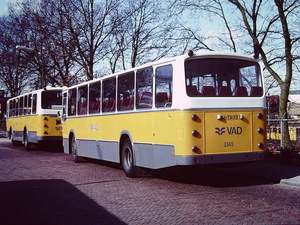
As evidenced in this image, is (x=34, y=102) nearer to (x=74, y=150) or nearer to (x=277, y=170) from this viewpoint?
(x=74, y=150)

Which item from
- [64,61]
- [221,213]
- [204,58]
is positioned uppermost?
[64,61]

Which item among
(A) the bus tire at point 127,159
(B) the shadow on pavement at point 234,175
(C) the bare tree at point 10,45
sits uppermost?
(C) the bare tree at point 10,45

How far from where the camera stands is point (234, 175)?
12359 mm

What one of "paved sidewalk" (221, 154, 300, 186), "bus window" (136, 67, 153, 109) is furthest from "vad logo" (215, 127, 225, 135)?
"paved sidewalk" (221, 154, 300, 186)

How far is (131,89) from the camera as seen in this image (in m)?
12.2

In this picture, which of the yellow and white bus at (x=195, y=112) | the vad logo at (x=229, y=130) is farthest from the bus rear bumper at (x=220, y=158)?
the vad logo at (x=229, y=130)

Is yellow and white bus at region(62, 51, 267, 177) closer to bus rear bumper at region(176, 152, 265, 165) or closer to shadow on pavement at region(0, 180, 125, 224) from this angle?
bus rear bumper at region(176, 152, 265, 165)

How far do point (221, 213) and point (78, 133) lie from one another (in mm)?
A: 10028

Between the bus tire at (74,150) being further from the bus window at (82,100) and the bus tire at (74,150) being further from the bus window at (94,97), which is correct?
the bus window at (94,97)

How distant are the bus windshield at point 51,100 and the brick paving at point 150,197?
27.4 feet

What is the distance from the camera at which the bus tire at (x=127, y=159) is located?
12.1 m

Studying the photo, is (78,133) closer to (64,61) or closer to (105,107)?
(105,107)

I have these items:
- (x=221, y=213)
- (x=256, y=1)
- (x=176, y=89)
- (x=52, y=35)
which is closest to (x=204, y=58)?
(x=176, y=89)

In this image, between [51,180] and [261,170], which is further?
[261,170]
